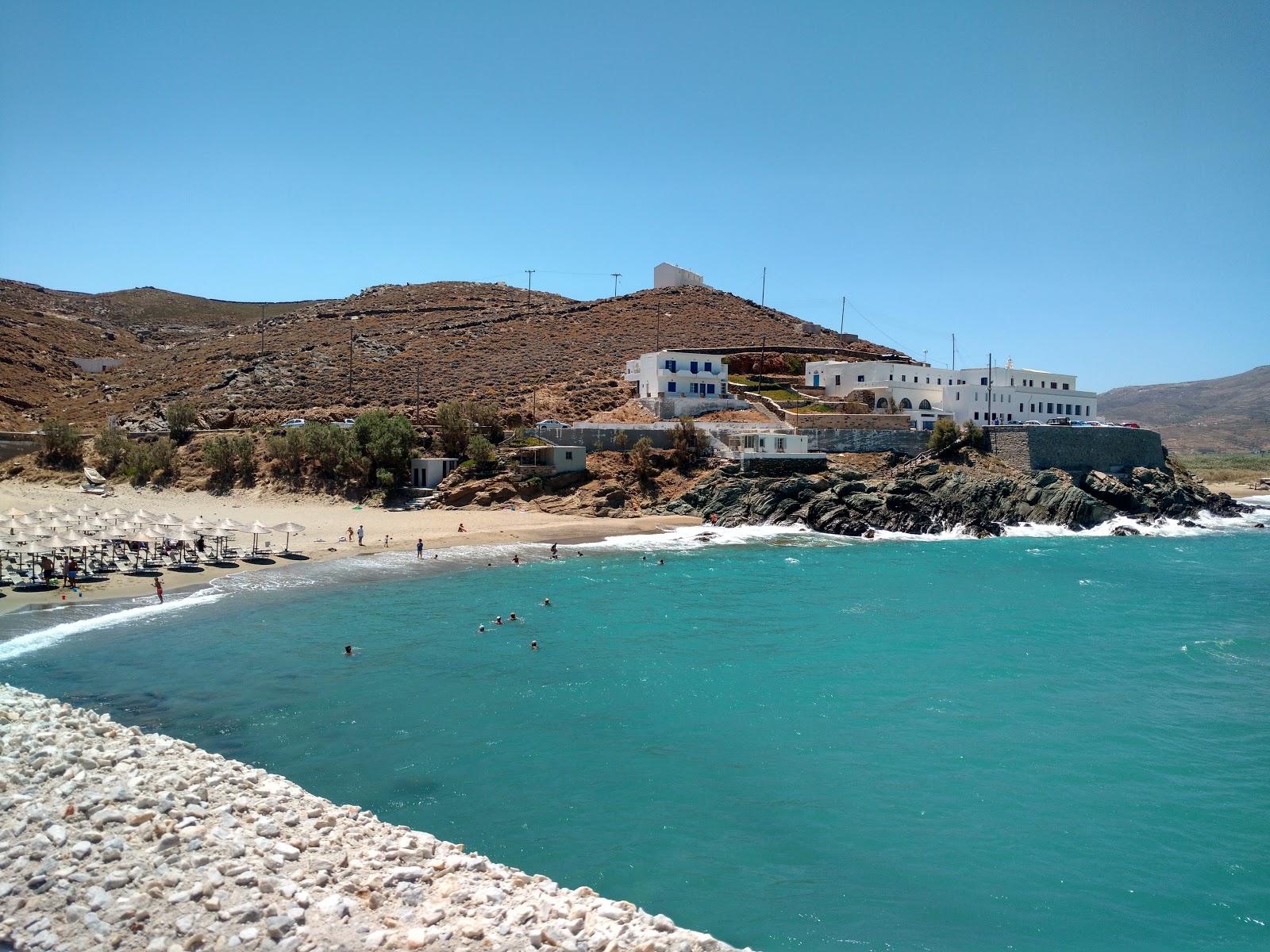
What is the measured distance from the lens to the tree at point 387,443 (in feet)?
179

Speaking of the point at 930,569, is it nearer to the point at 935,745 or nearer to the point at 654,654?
the point at 654,654

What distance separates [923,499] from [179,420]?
52.2 metres

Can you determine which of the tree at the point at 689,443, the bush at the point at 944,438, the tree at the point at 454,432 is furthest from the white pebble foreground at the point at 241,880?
the bush at the point at 944,438

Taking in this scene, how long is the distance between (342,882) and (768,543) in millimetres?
37669

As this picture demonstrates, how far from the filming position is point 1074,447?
61.2 m

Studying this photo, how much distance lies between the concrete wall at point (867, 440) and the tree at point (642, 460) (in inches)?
445

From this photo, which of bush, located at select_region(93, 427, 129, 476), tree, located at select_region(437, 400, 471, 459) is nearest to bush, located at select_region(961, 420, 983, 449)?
tree, located at select_region(437, 400, 471, 459)

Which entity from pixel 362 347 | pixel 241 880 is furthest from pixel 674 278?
pixel 241 880

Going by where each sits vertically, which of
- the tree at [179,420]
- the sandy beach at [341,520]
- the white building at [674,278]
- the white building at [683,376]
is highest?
the white building at [674,278]

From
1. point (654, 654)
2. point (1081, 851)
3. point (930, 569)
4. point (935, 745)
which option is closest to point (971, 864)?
point (1081, 851)

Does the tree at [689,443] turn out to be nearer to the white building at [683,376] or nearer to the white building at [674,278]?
the white building at [683,376]

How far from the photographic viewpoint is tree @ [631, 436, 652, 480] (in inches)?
2195

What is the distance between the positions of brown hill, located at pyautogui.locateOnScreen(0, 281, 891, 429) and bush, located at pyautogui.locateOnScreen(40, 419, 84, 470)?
888 centimetres

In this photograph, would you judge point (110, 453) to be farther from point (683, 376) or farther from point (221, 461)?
point (683, 376)
